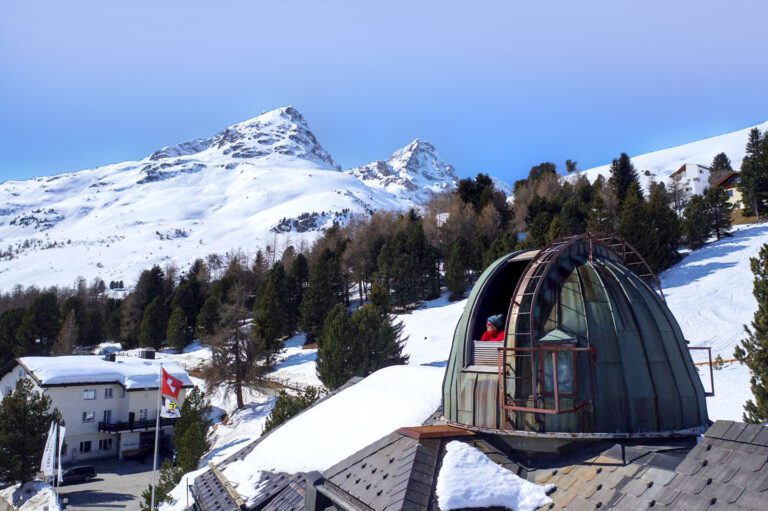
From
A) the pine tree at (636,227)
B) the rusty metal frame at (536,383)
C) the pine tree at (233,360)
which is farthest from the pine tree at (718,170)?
the rusty metal frame at (536,383)

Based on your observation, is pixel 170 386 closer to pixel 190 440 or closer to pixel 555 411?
pixel 190 440

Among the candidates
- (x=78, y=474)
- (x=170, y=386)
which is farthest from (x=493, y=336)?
(x=78, y=474)

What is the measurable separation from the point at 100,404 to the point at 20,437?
51.3ft

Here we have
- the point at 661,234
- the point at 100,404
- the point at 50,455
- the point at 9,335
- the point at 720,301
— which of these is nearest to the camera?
the point at 50,455

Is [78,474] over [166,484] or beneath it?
beneath

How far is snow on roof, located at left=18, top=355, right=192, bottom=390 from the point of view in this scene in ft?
153

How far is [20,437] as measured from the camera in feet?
108

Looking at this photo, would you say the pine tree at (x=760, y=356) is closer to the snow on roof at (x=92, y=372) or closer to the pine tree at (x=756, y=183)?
the snow on roof at (x=92, y=372)

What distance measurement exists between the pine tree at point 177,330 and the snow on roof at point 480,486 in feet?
240

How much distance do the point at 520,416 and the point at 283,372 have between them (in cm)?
4825

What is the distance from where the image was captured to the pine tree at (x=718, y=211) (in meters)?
67.0

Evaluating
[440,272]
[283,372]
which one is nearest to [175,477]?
[283,372]

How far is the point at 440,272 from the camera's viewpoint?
8569 cm

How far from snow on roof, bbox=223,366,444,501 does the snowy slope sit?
151m
